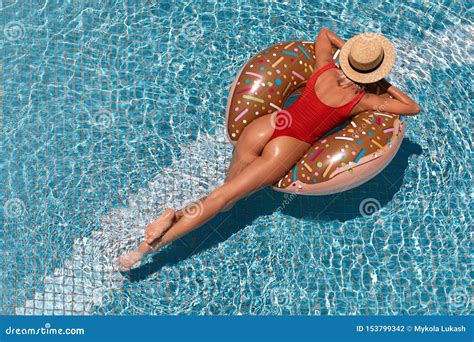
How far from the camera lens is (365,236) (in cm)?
616

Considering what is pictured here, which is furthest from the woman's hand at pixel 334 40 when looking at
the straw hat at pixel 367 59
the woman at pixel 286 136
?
the straw hat at pixel 367 59

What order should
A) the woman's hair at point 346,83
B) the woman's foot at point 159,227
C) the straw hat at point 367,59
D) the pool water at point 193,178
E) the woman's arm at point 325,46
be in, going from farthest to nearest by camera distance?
the pool water at point 193,178 → the woman's arm at point 325,46 → the woman's hair at point 346,83 → the woman's foot at point 159,227 → the straw hat at point 367,59

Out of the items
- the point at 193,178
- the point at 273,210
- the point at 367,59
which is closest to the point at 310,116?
the point at 367,59

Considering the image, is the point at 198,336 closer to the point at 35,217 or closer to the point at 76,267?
the point at 76,267

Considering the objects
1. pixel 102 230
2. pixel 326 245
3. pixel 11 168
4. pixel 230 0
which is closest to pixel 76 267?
pixel 102 230

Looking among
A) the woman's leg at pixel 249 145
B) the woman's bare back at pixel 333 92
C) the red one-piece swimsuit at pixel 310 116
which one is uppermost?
the woman's bare back at pixel 333 92

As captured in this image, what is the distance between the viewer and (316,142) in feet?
18.7

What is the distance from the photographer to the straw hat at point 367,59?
5.24 metres

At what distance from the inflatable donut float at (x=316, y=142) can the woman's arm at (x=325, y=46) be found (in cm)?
8

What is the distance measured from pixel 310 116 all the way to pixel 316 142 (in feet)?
0.84

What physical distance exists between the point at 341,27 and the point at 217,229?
222 centimetres

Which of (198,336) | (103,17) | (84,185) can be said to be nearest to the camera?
(198,336)

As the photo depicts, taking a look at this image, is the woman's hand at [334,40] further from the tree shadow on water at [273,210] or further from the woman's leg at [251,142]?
the tree shadow on water at [273,210]

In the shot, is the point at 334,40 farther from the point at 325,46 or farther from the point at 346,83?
the point at 346,83
